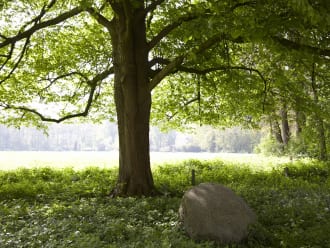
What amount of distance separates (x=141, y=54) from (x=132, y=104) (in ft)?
6.19

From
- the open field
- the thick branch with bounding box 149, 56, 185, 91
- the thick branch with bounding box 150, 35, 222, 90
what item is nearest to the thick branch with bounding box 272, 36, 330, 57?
the thick branch with bounding box 150, 35, 222, 90

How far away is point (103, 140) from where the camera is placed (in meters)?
144

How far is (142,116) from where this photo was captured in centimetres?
1373

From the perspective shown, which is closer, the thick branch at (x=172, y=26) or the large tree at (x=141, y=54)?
the large tree at (x=141, y=54)

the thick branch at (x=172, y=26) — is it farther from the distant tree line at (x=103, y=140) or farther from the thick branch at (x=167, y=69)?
the distant tree line at (x=103, y=140)

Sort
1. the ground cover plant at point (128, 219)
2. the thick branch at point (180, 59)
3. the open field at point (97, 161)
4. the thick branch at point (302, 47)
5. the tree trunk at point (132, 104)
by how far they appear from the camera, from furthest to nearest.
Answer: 1. the open field at point (97, 161)
2. the tree trunk at point (132, 104)
3. the thick branch at point (180, 59)
4. the thick branch at point (302, 47)
5. the ground cover plant at point (128, 219)

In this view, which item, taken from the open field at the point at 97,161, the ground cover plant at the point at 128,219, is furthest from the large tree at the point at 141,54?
the open field at the point at 97,161

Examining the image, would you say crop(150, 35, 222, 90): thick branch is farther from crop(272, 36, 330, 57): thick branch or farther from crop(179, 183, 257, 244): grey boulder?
crop(179, 183, 257, 244): grey boulder

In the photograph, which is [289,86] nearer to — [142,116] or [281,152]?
[142,116]

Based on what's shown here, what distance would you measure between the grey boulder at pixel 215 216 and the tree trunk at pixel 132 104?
15.3 ft

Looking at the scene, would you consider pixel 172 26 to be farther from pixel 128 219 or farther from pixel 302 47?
pixel 128 219

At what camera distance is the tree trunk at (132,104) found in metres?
13.4

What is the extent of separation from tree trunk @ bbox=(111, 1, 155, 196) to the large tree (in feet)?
0.11

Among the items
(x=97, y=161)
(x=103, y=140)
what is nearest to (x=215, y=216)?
(x=97, y=161)
